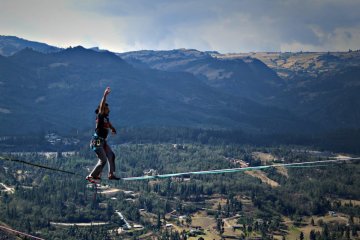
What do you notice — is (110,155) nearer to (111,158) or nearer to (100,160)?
(111,158)

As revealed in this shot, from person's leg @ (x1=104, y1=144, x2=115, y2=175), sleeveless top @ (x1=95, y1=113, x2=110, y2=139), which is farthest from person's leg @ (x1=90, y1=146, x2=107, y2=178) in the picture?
sleeveless top @ (x1=95, y1=113, x2=110, y2=139)

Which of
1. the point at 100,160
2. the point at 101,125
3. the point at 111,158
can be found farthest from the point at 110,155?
the point at 101,125

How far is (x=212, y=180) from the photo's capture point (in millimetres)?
179375

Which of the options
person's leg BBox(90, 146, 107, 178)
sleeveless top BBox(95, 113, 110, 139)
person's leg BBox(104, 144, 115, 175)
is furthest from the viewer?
person's leg BBox(104, 144, 115, 175)

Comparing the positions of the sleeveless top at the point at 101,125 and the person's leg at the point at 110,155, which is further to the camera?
the person's leg at the point at 110,155

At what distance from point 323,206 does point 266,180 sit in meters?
35.9

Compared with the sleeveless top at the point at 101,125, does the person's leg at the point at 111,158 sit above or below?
below

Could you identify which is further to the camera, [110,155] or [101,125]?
[110,155]

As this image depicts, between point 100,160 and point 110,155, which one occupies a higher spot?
point 110,155

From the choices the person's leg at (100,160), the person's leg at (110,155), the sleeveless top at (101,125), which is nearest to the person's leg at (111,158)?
the person's leg at (110,155)

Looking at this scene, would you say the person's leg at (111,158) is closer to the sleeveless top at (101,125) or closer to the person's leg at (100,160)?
the person's leg at (100,160)

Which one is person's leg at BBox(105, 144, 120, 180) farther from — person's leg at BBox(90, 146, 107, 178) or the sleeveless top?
the sleeveless top

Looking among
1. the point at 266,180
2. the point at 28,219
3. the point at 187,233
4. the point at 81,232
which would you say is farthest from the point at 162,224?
the point at 266,180

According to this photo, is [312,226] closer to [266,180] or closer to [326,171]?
[266,180]
